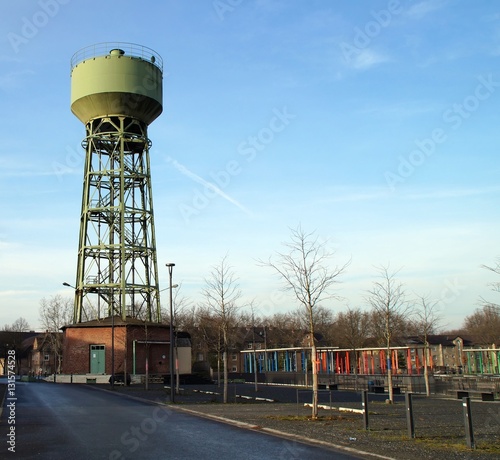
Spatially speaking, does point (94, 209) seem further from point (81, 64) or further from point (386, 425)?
point (386, 425)

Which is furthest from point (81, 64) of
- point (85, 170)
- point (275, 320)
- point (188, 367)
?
point (275, 320)

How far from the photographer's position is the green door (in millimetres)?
44844

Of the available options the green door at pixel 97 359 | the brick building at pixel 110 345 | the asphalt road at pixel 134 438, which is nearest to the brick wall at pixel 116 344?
the brick building at pixel 110 345

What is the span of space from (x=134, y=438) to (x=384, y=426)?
6.33m

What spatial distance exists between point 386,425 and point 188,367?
123 feet

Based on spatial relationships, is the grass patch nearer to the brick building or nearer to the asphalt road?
the asphalt road

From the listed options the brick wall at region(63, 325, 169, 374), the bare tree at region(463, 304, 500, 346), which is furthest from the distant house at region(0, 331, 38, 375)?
the bare tree at region(463, 304, 500, 346)

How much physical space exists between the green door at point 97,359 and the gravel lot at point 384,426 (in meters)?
23.5

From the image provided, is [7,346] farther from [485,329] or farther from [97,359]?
[485,329]

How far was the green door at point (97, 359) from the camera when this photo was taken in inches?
1766

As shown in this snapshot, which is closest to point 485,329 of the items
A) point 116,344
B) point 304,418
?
point 116,344

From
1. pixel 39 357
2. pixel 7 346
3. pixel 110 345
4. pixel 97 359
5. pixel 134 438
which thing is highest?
pixel 7 346

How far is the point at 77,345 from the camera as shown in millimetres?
45000

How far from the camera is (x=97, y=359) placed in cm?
4494
